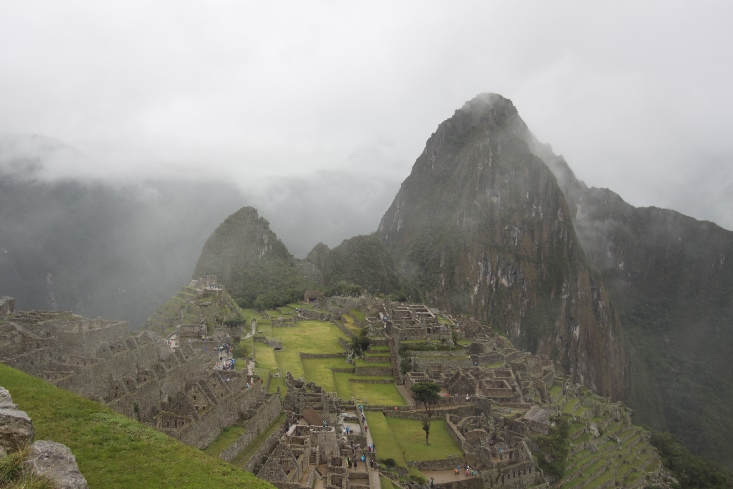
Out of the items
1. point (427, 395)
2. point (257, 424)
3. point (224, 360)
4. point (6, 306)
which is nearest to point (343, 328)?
point (427, 395)

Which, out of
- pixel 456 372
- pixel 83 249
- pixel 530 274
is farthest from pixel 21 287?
pixel 530 274

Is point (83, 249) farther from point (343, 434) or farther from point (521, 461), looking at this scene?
point (521, 461)

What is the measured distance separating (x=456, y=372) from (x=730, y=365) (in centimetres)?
12722

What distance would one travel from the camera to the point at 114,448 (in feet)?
31.9

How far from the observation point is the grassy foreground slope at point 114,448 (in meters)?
8.90

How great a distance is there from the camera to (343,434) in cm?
2223

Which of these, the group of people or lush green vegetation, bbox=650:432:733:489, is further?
lush green vegetation, bbox=650:432:733:489

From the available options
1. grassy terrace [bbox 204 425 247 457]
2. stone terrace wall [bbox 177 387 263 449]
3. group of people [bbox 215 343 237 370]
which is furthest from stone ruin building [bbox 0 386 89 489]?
group of people [bbox 215 343 237 370]

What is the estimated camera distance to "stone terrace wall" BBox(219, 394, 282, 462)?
1700cm

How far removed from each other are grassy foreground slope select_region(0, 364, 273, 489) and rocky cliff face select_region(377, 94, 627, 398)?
329 feet

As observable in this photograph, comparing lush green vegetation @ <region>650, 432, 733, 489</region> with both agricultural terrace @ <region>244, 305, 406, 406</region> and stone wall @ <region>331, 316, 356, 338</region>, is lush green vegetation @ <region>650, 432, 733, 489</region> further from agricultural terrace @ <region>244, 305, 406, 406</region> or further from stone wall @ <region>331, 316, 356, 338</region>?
stone wall @ <region>331, 316, 356, 338</region>

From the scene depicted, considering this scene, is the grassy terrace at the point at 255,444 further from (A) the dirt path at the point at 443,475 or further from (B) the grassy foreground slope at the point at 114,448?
(A) the dirt path at the point at 443,475

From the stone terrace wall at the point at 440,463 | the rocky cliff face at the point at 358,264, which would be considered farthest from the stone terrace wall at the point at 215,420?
the rocky cliff face at the point at 358,264

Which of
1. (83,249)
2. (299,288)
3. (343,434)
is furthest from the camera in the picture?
(299,288)
